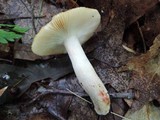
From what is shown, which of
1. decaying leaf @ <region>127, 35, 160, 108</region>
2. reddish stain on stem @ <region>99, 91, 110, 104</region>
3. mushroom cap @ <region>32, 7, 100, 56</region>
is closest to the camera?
mushroom cap @ <region>32, 7, 100, 56</region>

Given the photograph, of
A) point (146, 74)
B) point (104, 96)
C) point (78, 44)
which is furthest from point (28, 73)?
point (146, 74)

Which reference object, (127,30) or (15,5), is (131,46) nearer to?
(127,30)

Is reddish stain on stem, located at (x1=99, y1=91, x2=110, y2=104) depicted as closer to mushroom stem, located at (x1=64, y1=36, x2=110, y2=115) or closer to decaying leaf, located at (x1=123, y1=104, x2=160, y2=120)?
mushroom stem, located at (x1=64, y1=36, x2=110, y2=115)

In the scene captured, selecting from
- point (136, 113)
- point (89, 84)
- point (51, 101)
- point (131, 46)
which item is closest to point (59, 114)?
point (51, 101)

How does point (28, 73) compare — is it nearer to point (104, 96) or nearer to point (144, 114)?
point (104, 96)

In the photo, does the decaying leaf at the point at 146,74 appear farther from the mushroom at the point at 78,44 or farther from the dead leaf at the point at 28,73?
the dead leaf at the point at 28,73

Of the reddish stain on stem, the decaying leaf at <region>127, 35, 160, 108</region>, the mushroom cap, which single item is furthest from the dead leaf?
the decaying leaf at <region>127, 35, 160, 108</region>
